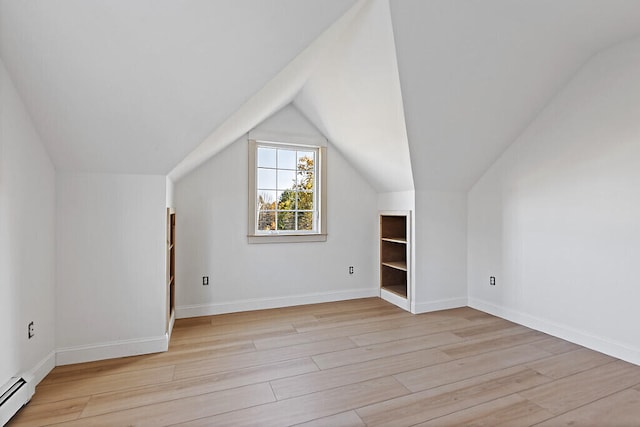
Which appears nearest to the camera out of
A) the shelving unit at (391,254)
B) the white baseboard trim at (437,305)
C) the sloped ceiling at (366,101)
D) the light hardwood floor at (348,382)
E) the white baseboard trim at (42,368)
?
the light hardwood floor at (348,382)

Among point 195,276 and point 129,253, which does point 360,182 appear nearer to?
point 195,276

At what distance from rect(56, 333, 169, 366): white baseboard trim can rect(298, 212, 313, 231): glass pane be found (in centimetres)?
192

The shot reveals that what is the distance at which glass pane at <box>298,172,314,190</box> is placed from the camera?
153 inches

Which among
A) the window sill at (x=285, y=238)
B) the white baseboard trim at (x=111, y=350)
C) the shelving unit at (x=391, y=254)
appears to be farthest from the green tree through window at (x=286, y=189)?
the white baseboard trim at (x=111, y=350)

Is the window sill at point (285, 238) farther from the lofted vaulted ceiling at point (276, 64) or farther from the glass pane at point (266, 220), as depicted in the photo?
the lofted vaulted ceiling at point (276, 64)

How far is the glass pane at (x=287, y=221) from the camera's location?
3.79m

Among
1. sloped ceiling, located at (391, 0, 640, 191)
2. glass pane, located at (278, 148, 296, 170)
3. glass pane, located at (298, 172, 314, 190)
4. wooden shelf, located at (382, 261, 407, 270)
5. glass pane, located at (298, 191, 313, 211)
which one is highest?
sloped ceiling, located at (391, 0, 640, 191)

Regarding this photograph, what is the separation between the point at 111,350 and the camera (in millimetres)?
2342

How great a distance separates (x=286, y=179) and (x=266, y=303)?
1515 mm

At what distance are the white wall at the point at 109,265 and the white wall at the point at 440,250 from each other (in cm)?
259

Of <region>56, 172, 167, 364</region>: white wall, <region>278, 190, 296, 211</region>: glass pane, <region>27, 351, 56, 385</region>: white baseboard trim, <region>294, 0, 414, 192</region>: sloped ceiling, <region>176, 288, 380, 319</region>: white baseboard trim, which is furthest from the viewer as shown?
<region>278, 190, 296, 211</region>: glass pane

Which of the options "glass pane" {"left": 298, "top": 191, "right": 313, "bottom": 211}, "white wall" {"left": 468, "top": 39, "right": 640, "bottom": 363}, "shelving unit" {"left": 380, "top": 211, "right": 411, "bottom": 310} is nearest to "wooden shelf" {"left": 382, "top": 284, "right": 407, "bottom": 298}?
"shelving unit" {"left": 380, "top": 211, "right": 411, "bottom": 310}

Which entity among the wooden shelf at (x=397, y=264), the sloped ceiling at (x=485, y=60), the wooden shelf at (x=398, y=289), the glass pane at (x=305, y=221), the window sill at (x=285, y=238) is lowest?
the wooden shelf at (x=398, y=289)

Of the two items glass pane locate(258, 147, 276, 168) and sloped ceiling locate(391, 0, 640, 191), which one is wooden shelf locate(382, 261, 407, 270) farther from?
glass pane locate(258, 147, 276, 168)
